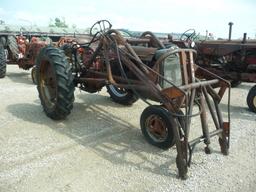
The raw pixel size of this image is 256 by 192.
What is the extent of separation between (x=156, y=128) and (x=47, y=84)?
7.87 ft

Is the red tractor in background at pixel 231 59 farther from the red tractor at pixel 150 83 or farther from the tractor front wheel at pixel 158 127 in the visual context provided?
the tractor front wheel at pixel 158 127

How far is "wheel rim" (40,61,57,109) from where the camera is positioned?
5.78m

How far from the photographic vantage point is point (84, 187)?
3.49m

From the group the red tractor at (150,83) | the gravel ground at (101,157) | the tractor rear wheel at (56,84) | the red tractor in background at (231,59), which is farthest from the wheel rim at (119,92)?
the red tractor in background at (231,59)

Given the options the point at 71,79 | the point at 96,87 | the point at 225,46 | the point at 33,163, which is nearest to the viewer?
the point at 33,163

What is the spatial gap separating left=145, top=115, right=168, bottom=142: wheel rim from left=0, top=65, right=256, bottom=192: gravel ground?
18 cm

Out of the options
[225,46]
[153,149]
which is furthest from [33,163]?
[225,46]

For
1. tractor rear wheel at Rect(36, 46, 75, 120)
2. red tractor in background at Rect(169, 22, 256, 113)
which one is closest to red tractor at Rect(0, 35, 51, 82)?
tractor rear wheel at Rect(36, 46, 75, 120)

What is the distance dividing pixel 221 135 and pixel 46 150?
2.36 metres

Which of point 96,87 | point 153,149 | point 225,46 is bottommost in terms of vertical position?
point 153,149

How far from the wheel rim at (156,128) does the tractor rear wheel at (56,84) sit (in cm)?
146

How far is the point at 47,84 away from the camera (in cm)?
597

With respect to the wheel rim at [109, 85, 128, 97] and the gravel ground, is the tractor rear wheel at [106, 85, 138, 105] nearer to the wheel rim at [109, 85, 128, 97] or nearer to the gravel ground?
the wheel rim at [109, 85, 128, 97]

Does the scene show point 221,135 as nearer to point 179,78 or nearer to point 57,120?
point 179,78
